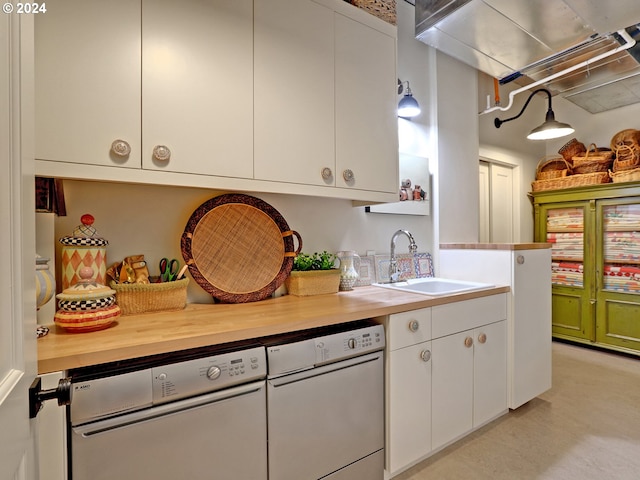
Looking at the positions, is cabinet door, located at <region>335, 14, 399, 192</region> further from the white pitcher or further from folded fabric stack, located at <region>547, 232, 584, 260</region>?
folded fabric stack, located at <region>547, 232, 584, 260</region>

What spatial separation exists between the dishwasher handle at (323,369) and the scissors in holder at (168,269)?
Answer: 2.12 ft

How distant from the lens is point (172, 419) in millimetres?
1018

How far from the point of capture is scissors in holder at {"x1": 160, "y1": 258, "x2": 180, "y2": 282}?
1.45 metres

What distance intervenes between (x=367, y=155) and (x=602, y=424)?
7.47ft

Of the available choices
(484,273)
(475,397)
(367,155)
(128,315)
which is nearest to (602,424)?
(475,397)

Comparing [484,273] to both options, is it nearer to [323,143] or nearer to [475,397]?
[475,397]

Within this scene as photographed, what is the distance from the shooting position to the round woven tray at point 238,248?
1.55m

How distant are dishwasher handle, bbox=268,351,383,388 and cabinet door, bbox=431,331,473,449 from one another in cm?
42

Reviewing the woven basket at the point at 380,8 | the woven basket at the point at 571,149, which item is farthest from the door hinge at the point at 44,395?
the woven basket at the point at 571,149

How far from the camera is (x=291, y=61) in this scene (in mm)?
1534

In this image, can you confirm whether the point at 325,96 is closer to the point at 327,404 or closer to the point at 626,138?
the point at 327,404

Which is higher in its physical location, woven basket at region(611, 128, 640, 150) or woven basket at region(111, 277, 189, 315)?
woven basket at region(611, 128, 640, 150)

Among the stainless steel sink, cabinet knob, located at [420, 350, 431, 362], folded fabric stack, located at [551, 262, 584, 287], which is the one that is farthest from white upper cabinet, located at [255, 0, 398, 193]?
Answer: folded fabric stack, located at [551, 262, 584, 287]

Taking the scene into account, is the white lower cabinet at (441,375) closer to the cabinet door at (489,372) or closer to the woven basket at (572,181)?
the cabinet door at (489,372)
